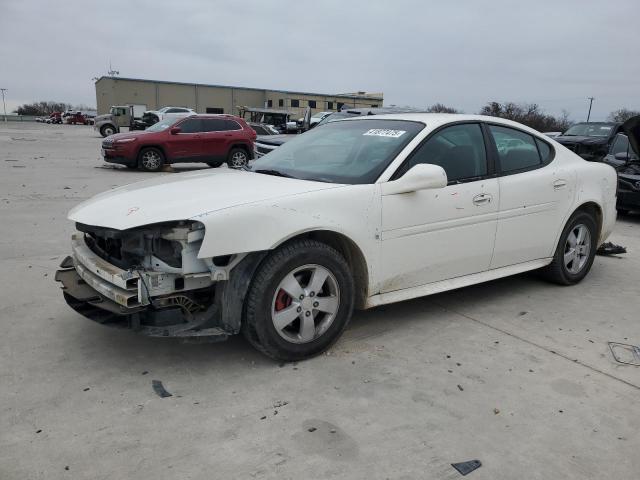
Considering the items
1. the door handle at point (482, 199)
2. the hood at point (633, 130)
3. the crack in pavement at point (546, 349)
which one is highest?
the hood at point (633, 130)

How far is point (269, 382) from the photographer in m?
3.14

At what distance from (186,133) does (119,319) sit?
12219 mm

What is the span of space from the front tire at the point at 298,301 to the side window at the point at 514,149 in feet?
5.98

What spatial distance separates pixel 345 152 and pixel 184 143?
11436mm

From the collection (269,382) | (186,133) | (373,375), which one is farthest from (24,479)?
(186,133)

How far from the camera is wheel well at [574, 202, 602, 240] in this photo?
4.97m

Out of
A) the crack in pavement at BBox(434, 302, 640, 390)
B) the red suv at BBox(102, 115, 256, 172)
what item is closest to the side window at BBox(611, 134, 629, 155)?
the crack in pavement at BBox(434, 302, 640, 390)

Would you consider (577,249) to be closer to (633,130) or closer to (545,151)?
(545,151)

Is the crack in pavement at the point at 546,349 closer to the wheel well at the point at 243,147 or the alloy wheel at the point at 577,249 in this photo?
the alloy wheel at the point at 577,249

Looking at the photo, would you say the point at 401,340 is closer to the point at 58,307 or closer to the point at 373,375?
the point at 373,375

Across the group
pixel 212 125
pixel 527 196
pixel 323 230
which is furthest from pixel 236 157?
pixel 323 230

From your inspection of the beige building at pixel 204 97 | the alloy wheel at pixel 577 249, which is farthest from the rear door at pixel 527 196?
the beige building at pixel 204 97

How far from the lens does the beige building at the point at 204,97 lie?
62156mm

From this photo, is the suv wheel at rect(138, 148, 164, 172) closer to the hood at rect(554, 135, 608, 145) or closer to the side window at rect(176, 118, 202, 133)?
the side window at rect(176, 118, 202, 133)
